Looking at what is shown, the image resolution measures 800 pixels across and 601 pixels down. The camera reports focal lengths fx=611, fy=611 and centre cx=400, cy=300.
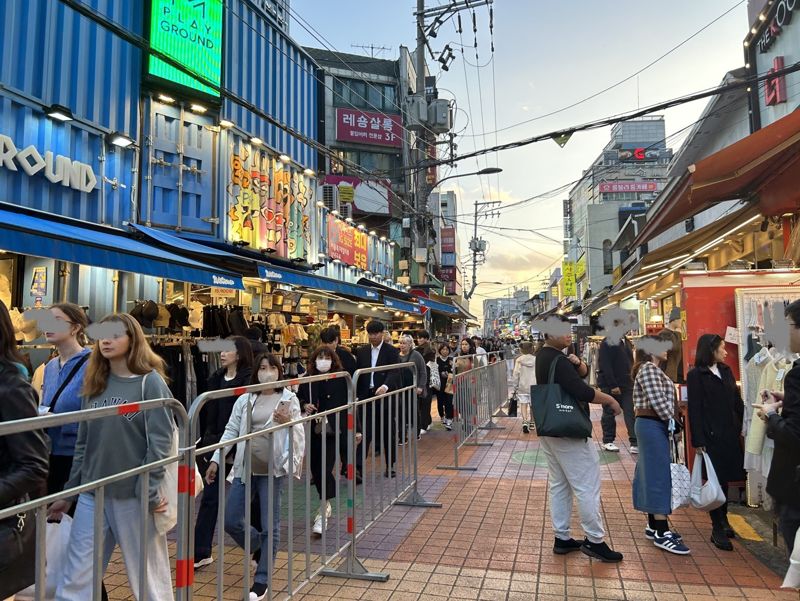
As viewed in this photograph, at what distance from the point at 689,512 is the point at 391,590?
360 centimetres

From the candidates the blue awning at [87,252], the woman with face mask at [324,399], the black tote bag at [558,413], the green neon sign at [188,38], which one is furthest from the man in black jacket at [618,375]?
the green neon sign at [188,38]

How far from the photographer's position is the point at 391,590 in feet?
14.4

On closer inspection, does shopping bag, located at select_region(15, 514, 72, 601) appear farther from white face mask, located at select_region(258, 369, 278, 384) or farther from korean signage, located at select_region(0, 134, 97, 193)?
korean signage, located at select_region(0, 134, 97, 193)

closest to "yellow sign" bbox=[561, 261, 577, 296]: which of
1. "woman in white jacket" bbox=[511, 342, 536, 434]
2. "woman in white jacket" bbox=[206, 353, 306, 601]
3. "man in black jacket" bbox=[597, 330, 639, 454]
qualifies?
"woman in white jacket" bbox=[511, 342, 536, 434]

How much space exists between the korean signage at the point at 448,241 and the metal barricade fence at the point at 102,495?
56407mm

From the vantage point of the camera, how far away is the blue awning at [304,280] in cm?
955

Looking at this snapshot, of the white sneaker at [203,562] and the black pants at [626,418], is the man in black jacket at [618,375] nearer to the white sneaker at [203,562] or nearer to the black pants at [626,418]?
the black pants at [626,418]

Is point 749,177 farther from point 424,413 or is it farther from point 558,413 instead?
point 424,413

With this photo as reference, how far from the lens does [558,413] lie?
16.3ft

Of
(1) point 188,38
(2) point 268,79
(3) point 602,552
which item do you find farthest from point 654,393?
(2) point 268,79

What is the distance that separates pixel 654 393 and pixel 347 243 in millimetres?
14996

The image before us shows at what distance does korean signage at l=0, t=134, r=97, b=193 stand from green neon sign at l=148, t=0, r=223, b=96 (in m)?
2.51

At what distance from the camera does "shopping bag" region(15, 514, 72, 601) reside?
9.85 feet

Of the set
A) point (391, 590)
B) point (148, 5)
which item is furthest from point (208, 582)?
point (148, 5)
